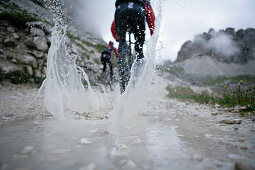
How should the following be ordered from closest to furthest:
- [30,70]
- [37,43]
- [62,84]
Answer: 1. [62,84]
2. [30,70]
3. [37,43]

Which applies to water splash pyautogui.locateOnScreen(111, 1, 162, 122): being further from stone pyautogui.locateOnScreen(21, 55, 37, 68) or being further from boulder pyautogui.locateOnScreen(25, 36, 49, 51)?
boulder pyautogui.locateOnScreen(25, 36, 49, 51)

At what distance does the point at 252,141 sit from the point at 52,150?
1508 mm

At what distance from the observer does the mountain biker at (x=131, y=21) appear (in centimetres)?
279

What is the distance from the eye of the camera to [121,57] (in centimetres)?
301

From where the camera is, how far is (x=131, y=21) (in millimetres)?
2898

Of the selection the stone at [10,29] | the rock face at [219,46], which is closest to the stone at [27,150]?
the stone at [10,29]

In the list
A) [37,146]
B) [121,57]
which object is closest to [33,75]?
[121,57]

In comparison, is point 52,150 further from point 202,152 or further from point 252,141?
point 252,141

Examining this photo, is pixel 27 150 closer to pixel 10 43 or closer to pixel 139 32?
pixel 139 32

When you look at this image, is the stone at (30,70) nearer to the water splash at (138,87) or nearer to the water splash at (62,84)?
the water splash at (62,84)

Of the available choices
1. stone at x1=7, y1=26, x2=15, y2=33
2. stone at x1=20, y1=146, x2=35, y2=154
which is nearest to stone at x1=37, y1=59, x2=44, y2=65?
stone at x1=7, y1=26, x2=15, y2=33

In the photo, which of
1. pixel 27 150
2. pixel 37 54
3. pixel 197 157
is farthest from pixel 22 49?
pixel 197 157

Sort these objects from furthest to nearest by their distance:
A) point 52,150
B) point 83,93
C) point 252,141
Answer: point 83,93, point 252,141, point 52,150

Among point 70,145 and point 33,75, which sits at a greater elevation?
point 33,75
